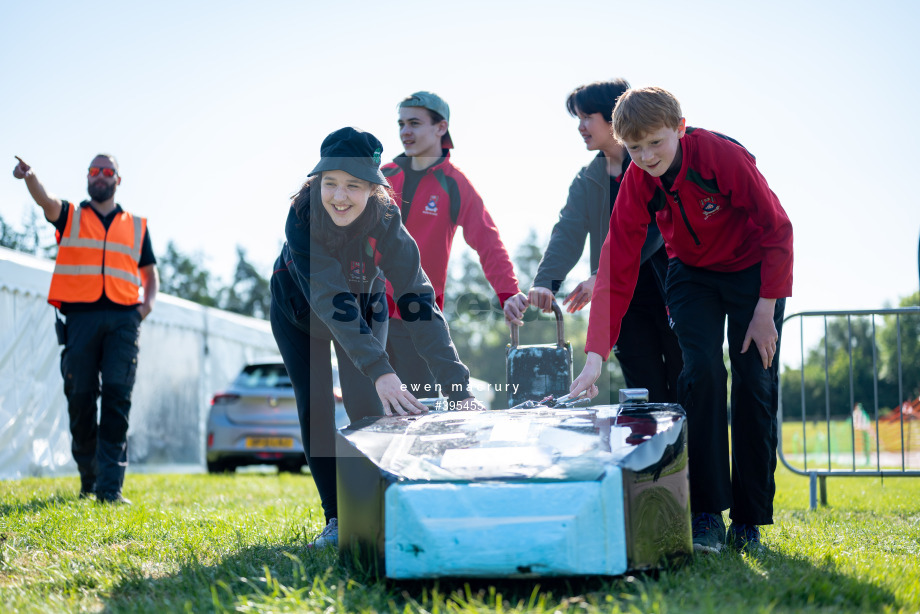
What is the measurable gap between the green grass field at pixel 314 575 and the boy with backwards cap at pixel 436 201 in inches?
59.9

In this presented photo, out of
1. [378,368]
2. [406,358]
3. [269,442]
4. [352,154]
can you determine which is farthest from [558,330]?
[269,442]

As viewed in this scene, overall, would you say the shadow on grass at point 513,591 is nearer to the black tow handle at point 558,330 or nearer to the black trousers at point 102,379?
the black tow handle at point 558,330

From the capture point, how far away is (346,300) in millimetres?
3146

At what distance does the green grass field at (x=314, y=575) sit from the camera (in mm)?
2092

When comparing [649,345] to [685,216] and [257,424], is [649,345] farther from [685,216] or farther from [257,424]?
[257,424]

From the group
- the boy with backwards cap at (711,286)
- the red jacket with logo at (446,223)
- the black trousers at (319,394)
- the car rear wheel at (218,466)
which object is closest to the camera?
the boy with backwards cap at (711,286)

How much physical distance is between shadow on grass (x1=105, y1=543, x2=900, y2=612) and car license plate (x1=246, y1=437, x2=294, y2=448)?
7.02m

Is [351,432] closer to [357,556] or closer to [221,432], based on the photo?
[357,556]

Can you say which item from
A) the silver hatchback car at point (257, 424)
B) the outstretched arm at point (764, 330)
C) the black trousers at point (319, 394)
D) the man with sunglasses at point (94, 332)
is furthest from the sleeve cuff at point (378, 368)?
the silver hatchback car at point (257, 424)

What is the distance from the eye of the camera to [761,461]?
10.6 ft

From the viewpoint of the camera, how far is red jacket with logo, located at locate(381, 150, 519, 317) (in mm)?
4395

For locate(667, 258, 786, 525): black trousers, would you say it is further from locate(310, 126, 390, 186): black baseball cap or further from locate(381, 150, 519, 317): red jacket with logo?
locate(310, 126, 390, 186): black baseball cap

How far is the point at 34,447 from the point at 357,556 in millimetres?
7052

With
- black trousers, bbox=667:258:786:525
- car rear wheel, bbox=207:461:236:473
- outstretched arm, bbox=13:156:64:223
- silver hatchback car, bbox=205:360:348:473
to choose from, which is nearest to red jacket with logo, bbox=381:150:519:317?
black trousers, bbox=667:258:786:525
